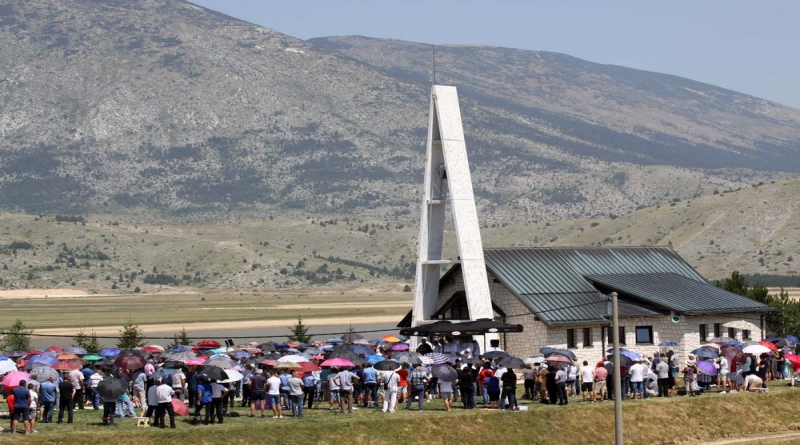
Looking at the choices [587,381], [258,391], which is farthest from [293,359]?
[587,381]

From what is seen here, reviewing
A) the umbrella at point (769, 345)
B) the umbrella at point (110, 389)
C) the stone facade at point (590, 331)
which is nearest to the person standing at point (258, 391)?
the umbrella at point (110, 389)

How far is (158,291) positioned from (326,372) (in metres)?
143

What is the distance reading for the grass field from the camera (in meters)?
32.8

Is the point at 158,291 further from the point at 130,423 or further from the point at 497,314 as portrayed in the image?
the point at 130,423

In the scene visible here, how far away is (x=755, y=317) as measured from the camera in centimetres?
5631

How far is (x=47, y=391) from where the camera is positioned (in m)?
34.3

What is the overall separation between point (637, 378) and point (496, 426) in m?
6.31

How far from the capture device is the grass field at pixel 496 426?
32812mm

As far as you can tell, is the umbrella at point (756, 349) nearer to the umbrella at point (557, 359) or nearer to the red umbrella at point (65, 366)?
the umbrella at point (557, 359)

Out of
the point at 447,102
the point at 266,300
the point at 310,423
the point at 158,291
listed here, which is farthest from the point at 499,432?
the point at 158,291

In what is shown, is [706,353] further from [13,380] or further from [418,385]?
[13,380]

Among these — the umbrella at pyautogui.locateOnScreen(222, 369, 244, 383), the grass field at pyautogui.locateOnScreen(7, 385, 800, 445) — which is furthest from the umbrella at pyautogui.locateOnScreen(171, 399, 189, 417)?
the umbrella at pyautogui.locateOnScreen(222, 369, 244, 383)

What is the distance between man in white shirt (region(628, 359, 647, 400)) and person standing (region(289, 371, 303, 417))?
1070cm

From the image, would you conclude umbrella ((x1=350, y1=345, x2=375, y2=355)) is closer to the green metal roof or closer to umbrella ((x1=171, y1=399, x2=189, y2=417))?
the green metal roof
